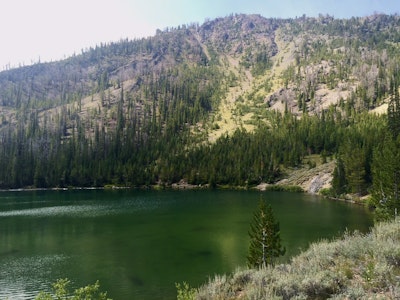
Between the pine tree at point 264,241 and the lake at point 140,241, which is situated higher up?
the pine tree at point 264,241

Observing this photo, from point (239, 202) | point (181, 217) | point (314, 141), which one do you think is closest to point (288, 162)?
point (314, 141)

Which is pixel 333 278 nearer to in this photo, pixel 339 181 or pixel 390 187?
pixel 390 187

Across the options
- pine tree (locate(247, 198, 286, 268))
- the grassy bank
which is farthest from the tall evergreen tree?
the grassy bank

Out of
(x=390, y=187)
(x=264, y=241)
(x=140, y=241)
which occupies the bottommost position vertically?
(x=140, y=241)

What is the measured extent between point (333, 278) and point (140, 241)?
156ft

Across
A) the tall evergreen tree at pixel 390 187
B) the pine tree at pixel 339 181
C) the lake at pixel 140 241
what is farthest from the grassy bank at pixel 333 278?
the pine tree at pixel 339 181

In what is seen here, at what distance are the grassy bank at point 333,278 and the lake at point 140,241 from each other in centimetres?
1925

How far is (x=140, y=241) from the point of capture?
2290 inches

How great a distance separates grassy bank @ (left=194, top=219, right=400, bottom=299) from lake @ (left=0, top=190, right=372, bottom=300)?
19.3 m

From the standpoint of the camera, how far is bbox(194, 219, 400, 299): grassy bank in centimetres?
1330

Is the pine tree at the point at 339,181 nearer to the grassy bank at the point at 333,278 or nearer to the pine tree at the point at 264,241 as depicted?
the pine tree at the point at 264,241

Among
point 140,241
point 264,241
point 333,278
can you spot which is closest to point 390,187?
point 264,241

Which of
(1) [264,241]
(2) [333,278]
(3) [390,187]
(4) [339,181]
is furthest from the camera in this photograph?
(4) [339,181]

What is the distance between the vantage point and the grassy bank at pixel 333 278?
13297 mm
